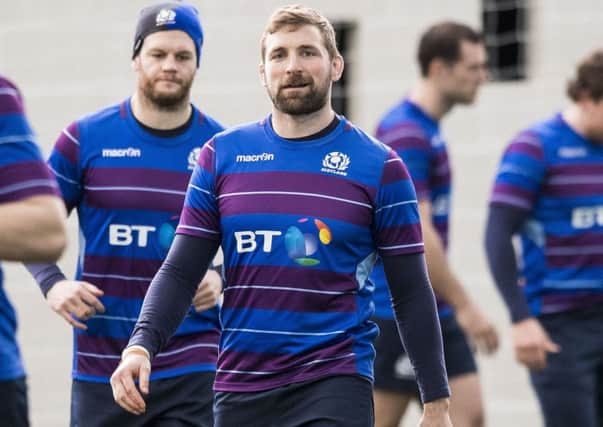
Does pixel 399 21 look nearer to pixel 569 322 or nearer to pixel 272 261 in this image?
pixel 569 322

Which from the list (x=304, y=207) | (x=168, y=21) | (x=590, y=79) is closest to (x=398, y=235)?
(x=304, y=207)

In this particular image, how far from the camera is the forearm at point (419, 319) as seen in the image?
4.80 m

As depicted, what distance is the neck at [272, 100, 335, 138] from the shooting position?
192 inches

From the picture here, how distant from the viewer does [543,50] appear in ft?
31.1

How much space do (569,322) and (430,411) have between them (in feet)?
6.93

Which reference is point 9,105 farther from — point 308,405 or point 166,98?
point 166,98

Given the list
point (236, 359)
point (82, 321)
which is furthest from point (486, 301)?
point (236, 359)

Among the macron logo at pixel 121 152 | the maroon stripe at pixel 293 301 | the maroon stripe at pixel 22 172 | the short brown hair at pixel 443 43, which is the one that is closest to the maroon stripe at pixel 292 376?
the maroon stripe at pixel 293 301

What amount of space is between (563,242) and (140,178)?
6.64 ft

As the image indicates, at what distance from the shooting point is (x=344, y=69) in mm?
9508

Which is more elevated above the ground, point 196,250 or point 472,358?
point 196,250

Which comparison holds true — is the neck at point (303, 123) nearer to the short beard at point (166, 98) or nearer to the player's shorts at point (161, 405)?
the short beard at point (166, 98)

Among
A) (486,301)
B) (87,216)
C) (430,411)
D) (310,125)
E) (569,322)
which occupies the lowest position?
(486,301)

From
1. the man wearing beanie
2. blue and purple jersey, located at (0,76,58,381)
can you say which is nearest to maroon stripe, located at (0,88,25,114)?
blue and purple jersey, located at (0,76,58,381)
